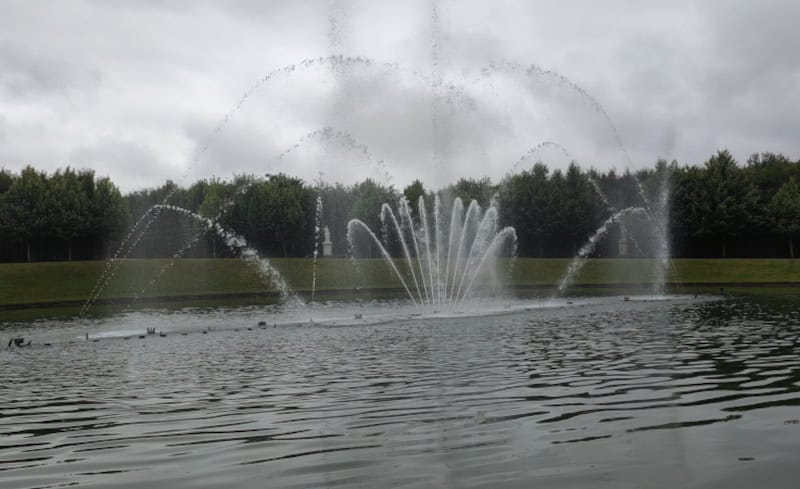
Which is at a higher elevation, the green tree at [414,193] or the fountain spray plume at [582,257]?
the green tree at [414,193]

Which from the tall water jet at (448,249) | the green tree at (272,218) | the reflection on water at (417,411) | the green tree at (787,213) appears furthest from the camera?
the green tree at (272,218)

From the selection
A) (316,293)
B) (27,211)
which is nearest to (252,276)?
(316,293)

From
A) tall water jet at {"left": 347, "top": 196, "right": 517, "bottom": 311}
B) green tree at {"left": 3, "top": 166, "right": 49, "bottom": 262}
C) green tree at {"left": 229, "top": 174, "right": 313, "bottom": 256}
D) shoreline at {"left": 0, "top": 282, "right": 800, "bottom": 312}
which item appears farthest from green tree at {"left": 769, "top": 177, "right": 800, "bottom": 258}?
green tree at {"left": 3, "top": 166, "right": 49, "bottom": 262}

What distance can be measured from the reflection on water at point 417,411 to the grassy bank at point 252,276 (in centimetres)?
3461

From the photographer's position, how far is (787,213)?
7488 centimetres

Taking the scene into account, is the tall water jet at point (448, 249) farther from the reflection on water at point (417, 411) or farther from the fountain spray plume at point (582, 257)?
the reflection on water at point (417, 411)

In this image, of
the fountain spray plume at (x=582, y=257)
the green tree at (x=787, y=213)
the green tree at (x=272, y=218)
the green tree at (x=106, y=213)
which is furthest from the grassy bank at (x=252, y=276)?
the green tree at (x=272, y=218)

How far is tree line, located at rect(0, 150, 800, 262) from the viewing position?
2970 inches

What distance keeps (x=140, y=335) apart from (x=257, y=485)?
20.8 meters

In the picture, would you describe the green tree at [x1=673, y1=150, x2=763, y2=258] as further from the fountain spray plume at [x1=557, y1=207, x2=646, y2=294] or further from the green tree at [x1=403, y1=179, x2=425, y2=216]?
the green tree at [x1=403, y1=179, x2=425, y2=216]

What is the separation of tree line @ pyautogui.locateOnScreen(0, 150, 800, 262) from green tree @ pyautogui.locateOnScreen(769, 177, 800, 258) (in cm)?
13

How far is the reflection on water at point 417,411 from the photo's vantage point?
7.80 m

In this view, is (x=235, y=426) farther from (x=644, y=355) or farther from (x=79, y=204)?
(x=79, y=204)

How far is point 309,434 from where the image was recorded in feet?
32.3
